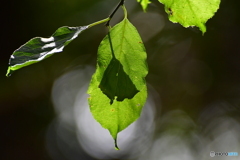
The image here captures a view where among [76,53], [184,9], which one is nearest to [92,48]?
[76,53]

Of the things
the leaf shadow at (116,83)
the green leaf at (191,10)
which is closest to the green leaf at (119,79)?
the leaf shadow at (116,83)

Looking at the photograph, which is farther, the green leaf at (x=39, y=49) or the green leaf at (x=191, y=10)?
the green leaf at (x=191, y=10)

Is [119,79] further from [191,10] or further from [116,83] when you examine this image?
[191,10]

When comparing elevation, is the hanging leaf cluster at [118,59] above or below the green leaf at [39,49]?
below

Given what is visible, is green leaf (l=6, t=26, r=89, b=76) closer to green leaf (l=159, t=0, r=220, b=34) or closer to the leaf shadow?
the leaf shadow

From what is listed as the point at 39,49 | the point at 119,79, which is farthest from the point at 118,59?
the point at 39,49

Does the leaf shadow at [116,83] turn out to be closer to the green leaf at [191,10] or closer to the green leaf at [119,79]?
the green leaf at [119,79]

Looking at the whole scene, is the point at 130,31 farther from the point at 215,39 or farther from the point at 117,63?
the point at 215,39
